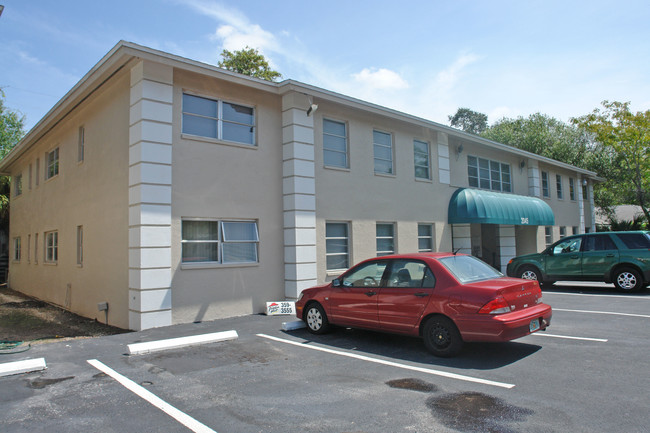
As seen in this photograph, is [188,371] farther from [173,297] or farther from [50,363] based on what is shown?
[173,297]

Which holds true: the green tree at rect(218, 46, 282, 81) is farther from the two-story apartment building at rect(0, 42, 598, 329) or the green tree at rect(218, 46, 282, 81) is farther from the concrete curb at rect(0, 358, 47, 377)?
the concrete curb at rect(0, 358, 47, 377)

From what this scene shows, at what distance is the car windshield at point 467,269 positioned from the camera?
6730 mm

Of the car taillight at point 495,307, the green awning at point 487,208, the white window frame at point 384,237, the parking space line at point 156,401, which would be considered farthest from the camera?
the green awning at point 487,208

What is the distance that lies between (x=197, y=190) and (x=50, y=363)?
464 centimetres

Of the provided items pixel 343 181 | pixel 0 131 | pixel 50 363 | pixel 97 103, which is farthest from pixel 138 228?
pixel 0 131

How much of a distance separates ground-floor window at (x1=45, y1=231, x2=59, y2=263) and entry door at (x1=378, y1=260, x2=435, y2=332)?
12384mm

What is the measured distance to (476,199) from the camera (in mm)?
16375

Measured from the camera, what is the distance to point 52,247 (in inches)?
614

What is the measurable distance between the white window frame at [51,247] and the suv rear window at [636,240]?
17.5m

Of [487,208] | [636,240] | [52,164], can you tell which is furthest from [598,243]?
[52,164]

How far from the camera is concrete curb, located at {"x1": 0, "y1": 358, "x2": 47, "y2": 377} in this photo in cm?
581

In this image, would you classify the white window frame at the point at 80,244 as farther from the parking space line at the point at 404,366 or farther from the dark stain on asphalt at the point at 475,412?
the dark stain on asphalt at the point at 475,412

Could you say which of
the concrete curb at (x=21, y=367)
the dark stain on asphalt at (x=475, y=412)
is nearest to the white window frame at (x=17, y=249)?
the concrete curb at (x=21, y=367)

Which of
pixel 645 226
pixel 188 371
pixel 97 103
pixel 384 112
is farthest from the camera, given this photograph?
pixel 645 226
